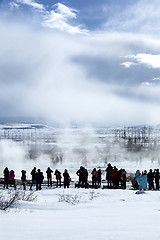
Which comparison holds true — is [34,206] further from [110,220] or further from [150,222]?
[150,222]

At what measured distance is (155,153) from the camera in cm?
8981

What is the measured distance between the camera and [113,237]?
16.0ft

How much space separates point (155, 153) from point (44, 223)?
8804 cm

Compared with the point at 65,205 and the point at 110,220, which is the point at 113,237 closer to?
the point at 110,220

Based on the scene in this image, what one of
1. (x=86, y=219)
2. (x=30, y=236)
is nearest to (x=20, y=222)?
(x=30, y=236)

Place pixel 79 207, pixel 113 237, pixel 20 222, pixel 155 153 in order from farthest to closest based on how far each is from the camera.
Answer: pixel 155 153 < pixel 79 207 < pixel 20 222 < pixel 113 237

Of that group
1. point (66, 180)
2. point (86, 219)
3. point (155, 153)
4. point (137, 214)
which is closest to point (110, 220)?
point (86, 219)

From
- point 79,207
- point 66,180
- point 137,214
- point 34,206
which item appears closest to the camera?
point 137,214

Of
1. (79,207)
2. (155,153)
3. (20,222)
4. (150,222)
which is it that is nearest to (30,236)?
(20,222)

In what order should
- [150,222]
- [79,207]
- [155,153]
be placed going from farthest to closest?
[155,153]
[79,207]
[150,222]

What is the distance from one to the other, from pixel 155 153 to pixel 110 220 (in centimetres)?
8711

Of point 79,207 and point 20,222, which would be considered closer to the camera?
point 20,222

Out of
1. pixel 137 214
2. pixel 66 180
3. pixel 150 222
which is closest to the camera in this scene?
pixel 150 222

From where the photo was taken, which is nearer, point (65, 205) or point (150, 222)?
point (150, 222)
